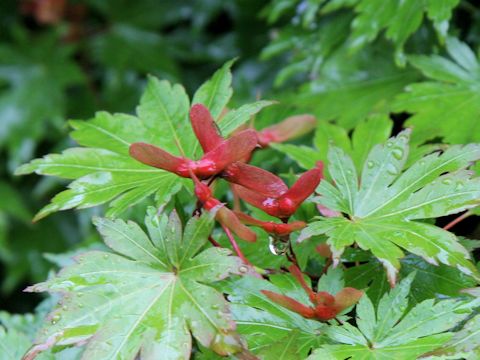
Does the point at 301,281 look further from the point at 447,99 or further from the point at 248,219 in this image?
the point at 447,99

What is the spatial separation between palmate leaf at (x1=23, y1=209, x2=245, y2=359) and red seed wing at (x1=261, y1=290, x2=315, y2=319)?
5 centimetres

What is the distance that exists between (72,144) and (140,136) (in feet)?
4.70

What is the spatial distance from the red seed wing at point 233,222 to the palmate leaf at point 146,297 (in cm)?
2

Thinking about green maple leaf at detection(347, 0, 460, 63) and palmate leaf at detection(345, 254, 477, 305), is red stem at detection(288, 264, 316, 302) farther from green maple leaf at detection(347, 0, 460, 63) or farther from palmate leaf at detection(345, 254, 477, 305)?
green maple leaf at detection(347, 0, 460, 63)

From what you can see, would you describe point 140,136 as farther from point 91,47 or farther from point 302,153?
point 91,47

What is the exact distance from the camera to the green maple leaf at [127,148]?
0.79 metres

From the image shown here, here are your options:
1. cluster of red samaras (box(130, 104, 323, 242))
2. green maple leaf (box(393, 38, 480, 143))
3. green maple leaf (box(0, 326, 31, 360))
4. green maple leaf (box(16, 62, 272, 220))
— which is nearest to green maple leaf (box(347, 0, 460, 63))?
green maple leaf (box(393, 38, 480, 143))

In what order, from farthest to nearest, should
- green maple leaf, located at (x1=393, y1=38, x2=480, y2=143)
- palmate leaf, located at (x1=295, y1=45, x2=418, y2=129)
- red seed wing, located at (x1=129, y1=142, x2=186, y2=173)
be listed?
palmate leaf, located at (x1=295, y1=45, x2=418, y2=129) → green maple leaf, located at (x1=393, y1=38, x2=480, y2=143) → red seed wing, located at (x1=129, y1=142, x2=186, y2=173)

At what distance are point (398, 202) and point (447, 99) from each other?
0.41 m

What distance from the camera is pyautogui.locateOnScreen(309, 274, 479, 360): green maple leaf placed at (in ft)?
2.05

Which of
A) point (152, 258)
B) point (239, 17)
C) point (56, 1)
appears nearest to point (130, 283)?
point (152, 258)

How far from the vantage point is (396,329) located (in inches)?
25.8

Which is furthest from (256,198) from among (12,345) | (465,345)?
(12,345)

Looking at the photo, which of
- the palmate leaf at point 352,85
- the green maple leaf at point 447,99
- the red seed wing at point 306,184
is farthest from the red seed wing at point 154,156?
the palmate leaf at point 352,85
